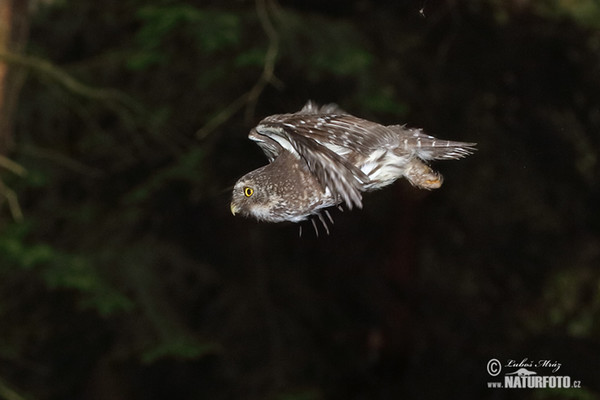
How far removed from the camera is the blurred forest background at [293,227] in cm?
604

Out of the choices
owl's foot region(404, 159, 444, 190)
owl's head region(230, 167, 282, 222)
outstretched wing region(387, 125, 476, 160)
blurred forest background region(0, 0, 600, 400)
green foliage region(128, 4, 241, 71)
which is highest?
green foliage region(128, 4, 241, 71)

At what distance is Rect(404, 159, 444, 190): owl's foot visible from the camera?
1.70m

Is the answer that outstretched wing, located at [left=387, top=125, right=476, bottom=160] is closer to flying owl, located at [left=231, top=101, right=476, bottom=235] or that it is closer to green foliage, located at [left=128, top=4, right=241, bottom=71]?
flying owl, located at [left=231, top=101, right=476, bottom=235]

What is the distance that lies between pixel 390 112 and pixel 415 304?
2104mm

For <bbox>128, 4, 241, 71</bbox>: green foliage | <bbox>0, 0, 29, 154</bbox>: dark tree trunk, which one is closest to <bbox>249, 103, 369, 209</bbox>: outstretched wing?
<bbox>128, 4, 241, 71</bbox>: green foliage

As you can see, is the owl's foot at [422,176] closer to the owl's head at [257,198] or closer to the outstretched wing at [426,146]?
the outstretched wing at [426,146]

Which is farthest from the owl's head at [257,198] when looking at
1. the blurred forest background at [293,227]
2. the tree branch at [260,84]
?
the blurred forest background at [293,227]

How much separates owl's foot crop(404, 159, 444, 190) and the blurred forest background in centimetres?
399

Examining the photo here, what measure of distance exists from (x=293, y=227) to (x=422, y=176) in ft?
13.5

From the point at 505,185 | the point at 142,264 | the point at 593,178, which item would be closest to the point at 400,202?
the point at 505,185

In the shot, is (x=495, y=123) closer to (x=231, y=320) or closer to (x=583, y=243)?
(x=583, y=243)

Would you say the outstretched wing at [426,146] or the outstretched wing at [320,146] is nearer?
the outstretched wing at [320,146]

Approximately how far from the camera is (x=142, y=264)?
7.54 meters

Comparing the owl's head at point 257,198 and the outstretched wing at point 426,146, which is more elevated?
the outstretched wing at point 426,146
